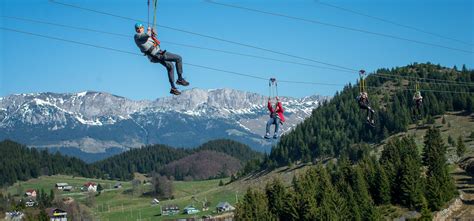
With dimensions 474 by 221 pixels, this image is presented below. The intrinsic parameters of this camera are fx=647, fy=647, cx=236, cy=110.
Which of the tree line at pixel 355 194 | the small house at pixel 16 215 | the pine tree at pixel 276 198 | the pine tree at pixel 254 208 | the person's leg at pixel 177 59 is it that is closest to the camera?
the person's leg at pixel 177 59

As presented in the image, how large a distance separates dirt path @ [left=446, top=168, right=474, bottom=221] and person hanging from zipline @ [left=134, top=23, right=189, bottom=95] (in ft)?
279

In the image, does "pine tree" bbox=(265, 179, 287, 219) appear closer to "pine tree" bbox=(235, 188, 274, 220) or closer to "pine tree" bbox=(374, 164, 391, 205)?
"pine tree" bbox=(235, 188, 274, 220)

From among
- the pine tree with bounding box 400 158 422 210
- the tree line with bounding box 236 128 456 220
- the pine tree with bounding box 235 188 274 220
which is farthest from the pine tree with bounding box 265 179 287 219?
the pine tree with bounding box 400 158 422 210

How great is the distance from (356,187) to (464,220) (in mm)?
18908

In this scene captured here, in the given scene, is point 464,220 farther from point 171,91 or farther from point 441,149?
point 171,91

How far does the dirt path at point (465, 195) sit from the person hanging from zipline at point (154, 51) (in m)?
84.9

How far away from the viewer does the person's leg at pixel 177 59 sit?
1498 inches

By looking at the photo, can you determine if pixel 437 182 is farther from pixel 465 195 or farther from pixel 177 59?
pixel 177 59

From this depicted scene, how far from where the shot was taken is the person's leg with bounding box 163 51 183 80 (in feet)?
125

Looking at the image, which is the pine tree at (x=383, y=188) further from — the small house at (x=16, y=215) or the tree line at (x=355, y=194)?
the small house at (x=16, y=215)

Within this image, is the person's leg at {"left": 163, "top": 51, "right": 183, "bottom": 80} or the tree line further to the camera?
the tree line

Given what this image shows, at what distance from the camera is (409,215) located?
364 ft

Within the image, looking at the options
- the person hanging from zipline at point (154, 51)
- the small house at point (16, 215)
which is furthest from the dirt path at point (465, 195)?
the small house at point (16, 215)

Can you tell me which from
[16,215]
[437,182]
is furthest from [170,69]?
[16,215]
